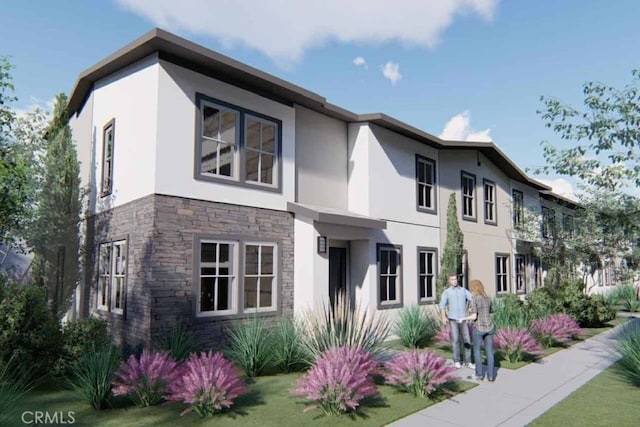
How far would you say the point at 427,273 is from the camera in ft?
49.8

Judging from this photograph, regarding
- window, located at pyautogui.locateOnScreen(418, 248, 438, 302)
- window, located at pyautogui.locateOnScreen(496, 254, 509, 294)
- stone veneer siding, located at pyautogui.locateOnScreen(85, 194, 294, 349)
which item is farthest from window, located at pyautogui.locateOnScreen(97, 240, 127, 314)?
window, located at pyautogui.locateOnScreen(496, 254, 509, 294)

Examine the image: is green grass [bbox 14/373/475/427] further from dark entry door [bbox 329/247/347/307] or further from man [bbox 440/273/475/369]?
dark entry door [bbox 329/247/347/307]

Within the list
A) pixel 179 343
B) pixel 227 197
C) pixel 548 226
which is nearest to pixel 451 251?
pixel 227 197

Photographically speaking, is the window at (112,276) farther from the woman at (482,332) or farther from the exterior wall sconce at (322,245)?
the woman at (482,332)

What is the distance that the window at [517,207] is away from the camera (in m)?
21.1

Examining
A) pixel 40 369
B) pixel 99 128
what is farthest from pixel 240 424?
pixel 99 128

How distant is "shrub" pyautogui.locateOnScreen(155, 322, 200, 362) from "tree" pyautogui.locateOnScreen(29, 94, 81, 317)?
16.5 feet

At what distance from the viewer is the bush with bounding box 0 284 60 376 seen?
24.7 feet

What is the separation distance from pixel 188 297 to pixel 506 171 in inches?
654

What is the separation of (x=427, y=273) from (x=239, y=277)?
7654 mm

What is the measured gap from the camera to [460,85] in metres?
14.8

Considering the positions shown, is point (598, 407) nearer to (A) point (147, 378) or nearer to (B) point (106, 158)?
(A) point (147, 378)

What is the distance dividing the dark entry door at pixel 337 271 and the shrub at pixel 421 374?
5527 millimetres

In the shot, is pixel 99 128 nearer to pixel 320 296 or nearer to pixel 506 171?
pixel 320 296
